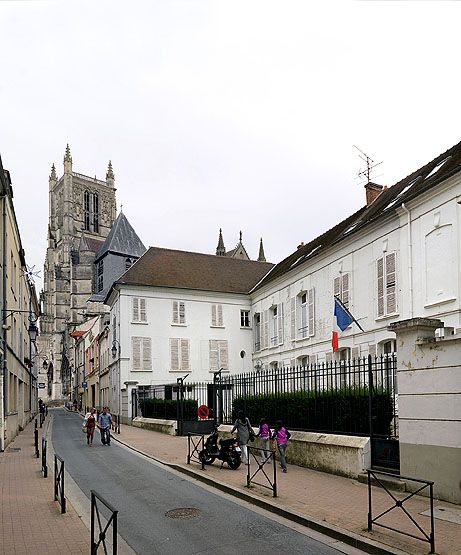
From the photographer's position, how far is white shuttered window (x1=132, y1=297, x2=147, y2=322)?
33.6m

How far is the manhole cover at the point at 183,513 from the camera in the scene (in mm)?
9031

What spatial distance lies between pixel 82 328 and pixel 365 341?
57.6m

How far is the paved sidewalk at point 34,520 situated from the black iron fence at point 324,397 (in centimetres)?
584

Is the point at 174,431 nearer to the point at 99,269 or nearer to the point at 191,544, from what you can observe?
the point at 191,544

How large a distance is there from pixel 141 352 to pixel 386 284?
16.8 meters

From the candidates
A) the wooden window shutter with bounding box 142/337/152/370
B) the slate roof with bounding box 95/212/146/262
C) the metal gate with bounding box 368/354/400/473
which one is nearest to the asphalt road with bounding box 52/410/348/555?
the metal gate with bounding box 368/354/400/473

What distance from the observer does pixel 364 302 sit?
2273 centimetres

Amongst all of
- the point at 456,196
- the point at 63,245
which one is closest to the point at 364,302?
the point at 456,196

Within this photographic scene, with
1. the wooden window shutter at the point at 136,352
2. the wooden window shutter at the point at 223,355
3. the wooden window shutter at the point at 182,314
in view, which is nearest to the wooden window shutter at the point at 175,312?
the wooden window shutter at the point at 182,314

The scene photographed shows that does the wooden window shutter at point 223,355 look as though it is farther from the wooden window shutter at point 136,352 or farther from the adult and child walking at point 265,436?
the adult and child walking at point 265,436

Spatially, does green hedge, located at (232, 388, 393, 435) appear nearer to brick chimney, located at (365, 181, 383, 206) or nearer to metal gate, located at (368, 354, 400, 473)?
metal gate, located at (368, 354, 400, 473)

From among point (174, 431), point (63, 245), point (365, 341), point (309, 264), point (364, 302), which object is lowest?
point (174, 431)

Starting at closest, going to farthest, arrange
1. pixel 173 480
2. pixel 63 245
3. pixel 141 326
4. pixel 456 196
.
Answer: pixel 173 480, pixel 456 196, pixel 141 326, pixel 63 245

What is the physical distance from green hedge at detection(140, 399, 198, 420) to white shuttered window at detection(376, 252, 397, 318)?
926 centimetres
